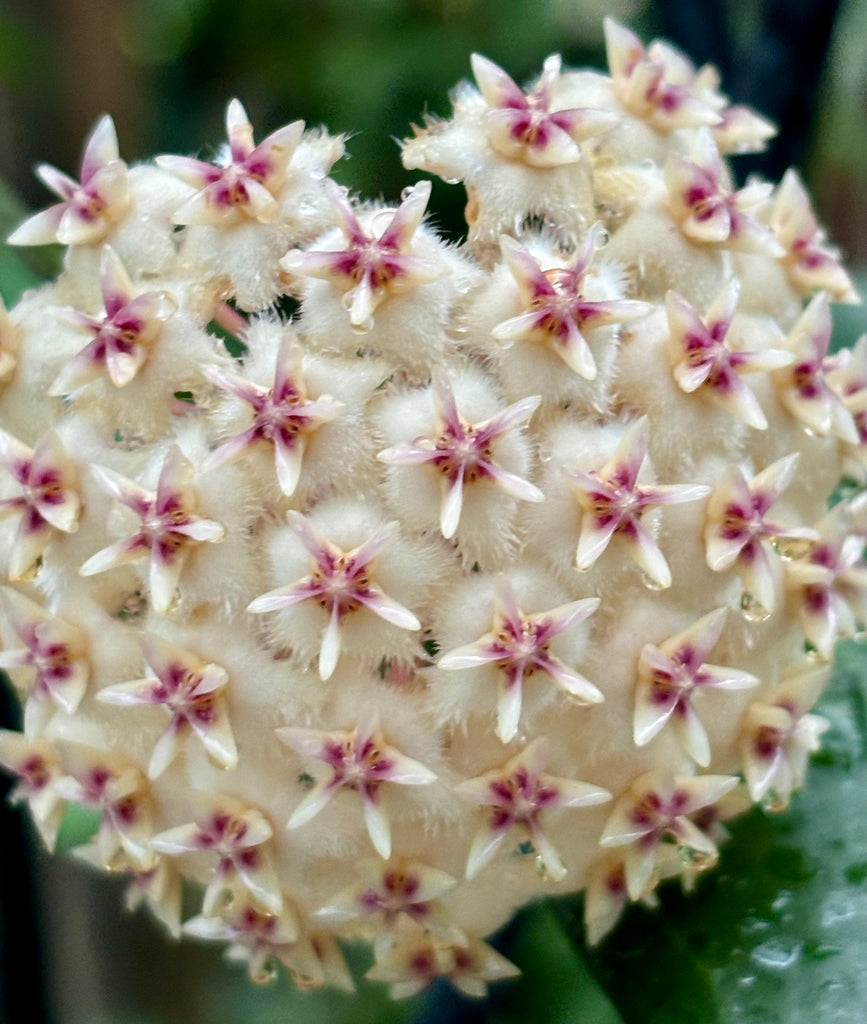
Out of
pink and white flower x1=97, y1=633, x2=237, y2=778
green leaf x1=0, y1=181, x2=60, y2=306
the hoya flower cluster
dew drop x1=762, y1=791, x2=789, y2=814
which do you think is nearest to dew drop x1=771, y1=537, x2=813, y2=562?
the hoya flower cluster

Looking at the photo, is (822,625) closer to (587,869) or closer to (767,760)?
(767,760)

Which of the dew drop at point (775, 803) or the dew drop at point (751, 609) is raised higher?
the dew drop at point (751, 609)

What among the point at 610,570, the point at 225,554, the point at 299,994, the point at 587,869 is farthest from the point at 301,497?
the point at 299,994

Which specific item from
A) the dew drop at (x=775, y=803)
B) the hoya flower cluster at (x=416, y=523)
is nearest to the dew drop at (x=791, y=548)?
the hoya flower cluster at (x=416, y=523)

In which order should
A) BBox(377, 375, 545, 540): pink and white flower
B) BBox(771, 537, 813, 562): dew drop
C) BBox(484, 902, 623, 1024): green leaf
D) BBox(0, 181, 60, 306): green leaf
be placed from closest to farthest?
BBox(377, 375, 545, 540): pink and white flower
BBox(771, 537, 813, 562): dew drop
BBox(484, 902, 623, 1024): green leaf
BBox(0, 181, 60, 306): green leaf

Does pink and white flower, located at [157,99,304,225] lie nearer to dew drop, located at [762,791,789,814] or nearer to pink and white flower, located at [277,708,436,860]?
pink and white flower, located at [277,708,436,860]

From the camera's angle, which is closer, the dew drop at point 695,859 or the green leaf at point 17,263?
the dew drop at point 695,859

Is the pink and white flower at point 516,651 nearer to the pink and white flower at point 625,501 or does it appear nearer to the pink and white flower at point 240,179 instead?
the pink and white flower at point 625,501

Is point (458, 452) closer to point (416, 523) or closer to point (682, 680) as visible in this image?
point (416, 523)
